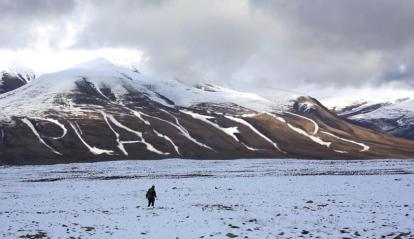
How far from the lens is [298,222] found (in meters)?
30.1

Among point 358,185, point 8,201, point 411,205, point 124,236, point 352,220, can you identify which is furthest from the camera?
point 358,185

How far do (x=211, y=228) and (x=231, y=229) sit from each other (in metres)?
1.20

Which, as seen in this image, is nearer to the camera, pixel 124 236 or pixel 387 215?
pixel 124 236

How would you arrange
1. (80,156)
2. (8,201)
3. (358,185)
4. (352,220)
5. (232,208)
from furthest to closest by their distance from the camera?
1. (80,156)
2. (358,185)
3. (8,201)
4. (232,208)
5. (352,220)

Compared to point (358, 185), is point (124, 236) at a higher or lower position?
lower

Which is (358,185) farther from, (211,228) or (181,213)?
(211,228)

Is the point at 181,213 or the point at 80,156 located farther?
the point at 80,156

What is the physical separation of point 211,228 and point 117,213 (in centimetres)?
960

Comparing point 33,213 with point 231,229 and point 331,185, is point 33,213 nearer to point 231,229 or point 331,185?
point 231,229

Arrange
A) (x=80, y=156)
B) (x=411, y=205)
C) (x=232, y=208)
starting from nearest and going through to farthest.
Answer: (x=411, y=205), (x=232, y=208), (x=80, y=156)

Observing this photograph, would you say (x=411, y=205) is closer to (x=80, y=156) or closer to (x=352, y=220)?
(x=352, y=220)

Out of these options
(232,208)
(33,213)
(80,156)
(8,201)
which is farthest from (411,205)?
(80,156)

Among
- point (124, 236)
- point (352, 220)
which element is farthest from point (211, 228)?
point (352, 220)

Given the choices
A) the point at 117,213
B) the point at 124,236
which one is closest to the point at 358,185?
the point at 117,213
